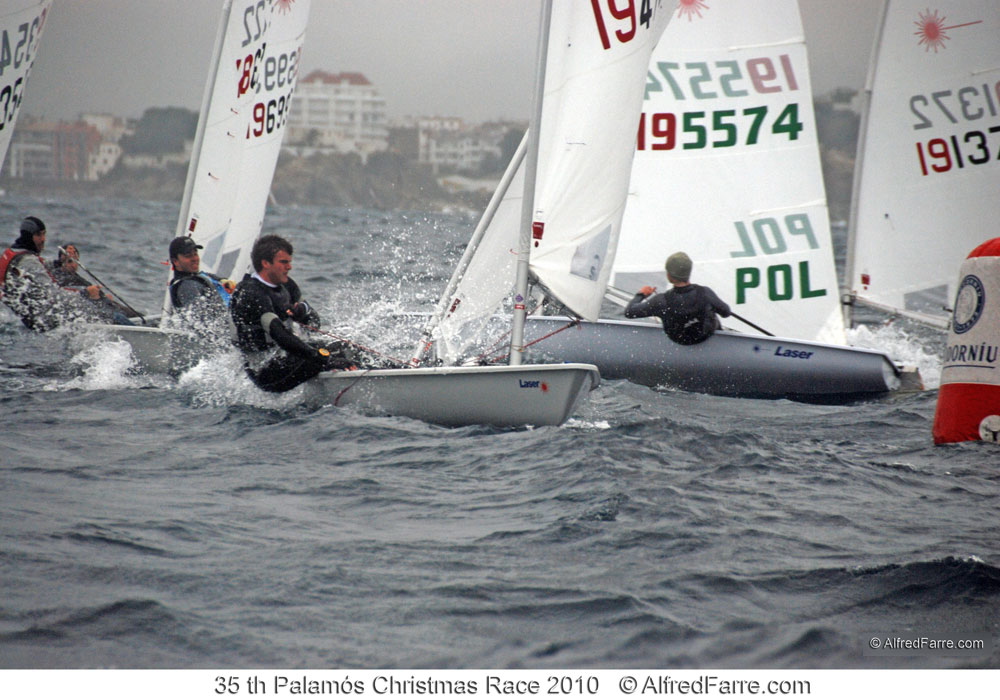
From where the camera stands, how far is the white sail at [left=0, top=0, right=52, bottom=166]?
695 centimetres

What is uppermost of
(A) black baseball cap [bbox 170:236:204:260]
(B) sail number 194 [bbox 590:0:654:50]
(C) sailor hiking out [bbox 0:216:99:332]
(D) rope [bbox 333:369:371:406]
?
(B) sail number 194 [bbox 590:0:654:50]

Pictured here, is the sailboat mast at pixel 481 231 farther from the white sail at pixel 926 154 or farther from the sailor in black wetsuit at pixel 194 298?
the white sail at pixel 926 154

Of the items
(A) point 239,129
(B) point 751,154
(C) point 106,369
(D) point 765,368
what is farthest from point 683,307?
(A) point 239,129

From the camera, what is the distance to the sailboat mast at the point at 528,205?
5.15 meters

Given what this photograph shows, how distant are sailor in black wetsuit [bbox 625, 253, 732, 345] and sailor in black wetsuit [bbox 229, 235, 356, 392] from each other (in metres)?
2.18

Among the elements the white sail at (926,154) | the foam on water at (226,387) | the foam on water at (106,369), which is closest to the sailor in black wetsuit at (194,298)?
the foam on water at (226,387)

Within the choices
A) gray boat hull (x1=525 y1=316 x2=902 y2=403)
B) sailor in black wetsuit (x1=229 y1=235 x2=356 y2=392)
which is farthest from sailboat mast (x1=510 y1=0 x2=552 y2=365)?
gray boat hull (x1=525 y1=316 x2=902 y2=403)

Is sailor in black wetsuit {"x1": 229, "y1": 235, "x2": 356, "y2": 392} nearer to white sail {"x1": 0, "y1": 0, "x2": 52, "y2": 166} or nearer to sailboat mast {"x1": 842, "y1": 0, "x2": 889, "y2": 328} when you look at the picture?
white sail {"x1": 0, "y1": 0, "x2": 52, "y2": 166}

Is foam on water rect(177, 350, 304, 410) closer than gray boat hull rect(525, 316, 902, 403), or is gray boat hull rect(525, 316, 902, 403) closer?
foam on water rect(177, 350, 304, 410)

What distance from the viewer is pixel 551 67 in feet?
17.4

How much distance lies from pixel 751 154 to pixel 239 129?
4.04 m

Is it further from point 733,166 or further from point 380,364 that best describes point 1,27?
point 733,166

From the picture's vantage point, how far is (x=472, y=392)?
509 cm

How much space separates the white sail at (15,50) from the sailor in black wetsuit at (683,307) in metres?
4.48
